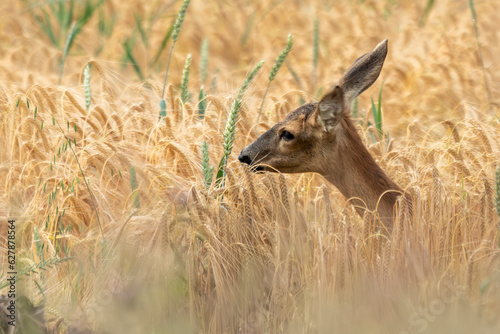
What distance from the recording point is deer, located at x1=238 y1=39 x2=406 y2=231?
3.71 metres

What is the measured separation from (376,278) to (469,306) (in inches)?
16.3

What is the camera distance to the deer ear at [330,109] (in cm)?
353

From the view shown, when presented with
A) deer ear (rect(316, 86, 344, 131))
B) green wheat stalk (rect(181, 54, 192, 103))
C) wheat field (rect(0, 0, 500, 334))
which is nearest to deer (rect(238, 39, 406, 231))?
deer ear (rect(316, 86, 344, 131))

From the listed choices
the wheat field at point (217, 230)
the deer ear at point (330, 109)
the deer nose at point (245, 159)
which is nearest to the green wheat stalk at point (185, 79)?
the wheat field at point (217, 230)

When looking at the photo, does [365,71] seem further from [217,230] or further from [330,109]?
[217,230]

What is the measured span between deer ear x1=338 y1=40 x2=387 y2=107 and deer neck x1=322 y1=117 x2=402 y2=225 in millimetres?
195

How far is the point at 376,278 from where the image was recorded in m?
3.16

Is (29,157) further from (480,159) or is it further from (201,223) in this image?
(480,159)

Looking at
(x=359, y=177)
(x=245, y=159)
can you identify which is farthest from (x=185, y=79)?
(x=359, y=177)

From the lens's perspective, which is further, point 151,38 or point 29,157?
point 151,38

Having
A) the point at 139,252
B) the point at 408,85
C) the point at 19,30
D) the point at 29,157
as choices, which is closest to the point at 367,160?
the point at 139,252

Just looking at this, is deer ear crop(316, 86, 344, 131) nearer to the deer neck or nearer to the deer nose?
the deer neck

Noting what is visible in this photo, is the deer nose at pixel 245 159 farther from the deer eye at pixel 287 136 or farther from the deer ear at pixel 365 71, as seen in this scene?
the deer ear at pixel 365 71

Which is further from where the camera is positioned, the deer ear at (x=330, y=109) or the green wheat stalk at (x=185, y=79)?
the green wheat stalk at (x=185, y=79)
